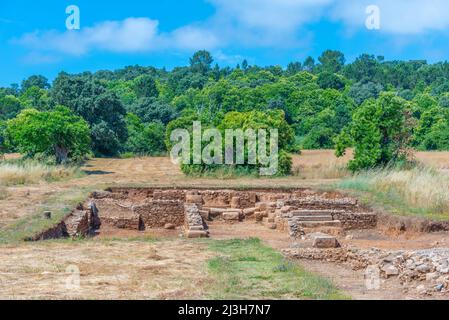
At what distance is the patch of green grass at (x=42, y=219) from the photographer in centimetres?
1233

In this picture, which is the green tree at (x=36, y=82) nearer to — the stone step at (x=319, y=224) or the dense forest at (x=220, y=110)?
the dense forest at (x=220, y=110)

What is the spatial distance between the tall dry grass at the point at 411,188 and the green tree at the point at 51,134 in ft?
49.6

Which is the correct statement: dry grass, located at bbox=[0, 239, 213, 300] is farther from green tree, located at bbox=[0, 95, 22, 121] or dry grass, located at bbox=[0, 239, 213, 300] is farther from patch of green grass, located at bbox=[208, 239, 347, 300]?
green tree, located at bbox=[0, 95, 22, 121]

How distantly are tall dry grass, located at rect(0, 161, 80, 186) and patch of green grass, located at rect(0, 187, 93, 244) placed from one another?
4481 mm

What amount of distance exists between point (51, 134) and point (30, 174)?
620 centimetres

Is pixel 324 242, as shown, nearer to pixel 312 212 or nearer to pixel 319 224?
pixel 319 224

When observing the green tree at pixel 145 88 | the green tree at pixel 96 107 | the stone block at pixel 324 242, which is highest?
the green tree at pixel 145 88

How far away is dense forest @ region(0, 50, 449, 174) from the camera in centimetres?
3041

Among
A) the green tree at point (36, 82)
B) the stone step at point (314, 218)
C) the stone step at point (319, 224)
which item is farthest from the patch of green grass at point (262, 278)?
the green tree at point (36, 82)

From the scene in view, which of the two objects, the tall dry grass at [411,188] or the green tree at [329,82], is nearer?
the tall dry grass at [411,188]

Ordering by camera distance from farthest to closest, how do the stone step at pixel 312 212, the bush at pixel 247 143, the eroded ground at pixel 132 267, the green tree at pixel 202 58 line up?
1. the green tree at pixel 202 58
2. the bush at pixel 247 143
3. the stone step at pixel 312 212
4. the eroded ground at pixel 132 267

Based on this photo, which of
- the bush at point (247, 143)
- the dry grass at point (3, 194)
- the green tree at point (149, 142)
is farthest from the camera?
the green tree at point (149, 142)

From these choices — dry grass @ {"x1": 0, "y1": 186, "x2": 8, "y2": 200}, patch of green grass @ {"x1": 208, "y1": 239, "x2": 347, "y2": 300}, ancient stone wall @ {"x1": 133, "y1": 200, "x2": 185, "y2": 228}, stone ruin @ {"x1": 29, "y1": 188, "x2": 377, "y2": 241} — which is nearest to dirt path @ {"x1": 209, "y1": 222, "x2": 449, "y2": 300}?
patch of green grass @ {"x1": 208, "y1": 239, "x2": 347, "y2": 300}
